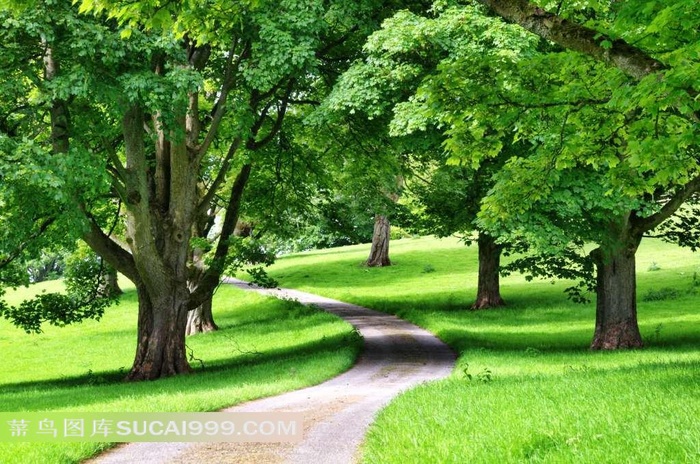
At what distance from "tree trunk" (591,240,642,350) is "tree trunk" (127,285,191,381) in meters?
13.1

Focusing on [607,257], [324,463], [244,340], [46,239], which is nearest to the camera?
[324,463]

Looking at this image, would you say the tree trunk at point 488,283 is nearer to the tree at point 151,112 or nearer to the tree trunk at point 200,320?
the tree trunk at point 200,320

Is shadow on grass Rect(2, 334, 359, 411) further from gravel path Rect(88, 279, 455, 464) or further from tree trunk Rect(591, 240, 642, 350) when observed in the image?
tree trunk Rect(591, 240, 642, 350)

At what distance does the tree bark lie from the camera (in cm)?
2216

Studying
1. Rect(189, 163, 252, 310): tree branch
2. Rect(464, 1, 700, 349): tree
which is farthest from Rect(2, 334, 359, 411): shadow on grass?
Rect(464, 1, 700, 349): tree

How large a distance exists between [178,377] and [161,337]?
58.2 inches

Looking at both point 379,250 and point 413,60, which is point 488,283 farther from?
point 379,250

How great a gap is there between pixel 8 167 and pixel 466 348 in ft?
49.0

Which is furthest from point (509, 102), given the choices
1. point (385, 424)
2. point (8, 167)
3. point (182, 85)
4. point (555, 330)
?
point (555, 330)

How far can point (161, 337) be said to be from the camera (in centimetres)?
2044

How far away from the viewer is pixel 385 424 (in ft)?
31.7

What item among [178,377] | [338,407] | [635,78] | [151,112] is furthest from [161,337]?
[635,78]

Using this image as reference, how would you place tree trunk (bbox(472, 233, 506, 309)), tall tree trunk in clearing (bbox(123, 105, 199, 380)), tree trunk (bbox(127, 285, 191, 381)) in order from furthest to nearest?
tree trunk (bbox(472, 233, 506, 309)) < tree trunk (bbox(127, 285, 191, 381)) < tall tree trunk in clearing (bbox(123, 105, 199, 380))

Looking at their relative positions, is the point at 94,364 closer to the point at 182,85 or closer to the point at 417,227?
the point at 417,227
